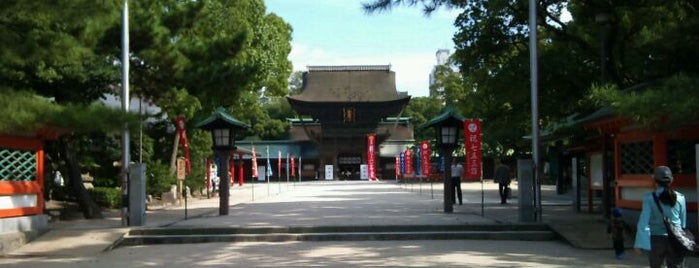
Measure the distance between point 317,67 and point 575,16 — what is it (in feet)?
158

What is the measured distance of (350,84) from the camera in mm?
62969

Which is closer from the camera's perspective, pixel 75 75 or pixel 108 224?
pixel 75 75

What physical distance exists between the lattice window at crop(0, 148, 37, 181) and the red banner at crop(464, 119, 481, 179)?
38.1ft

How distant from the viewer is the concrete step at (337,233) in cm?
1391

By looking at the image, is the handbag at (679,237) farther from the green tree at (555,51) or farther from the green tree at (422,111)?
the green tree at (422,111)

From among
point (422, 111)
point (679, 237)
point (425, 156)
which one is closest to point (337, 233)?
point (679, 237)

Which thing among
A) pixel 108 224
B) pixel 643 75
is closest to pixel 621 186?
pixel 643 75

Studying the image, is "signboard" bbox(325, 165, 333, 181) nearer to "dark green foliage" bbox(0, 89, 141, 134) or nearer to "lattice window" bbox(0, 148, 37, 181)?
"lattice window" bbox(0, 148, 37, 181)

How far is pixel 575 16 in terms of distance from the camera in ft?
55.0

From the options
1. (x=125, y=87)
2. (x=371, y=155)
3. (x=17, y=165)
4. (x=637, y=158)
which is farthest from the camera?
(x=371, y=155)

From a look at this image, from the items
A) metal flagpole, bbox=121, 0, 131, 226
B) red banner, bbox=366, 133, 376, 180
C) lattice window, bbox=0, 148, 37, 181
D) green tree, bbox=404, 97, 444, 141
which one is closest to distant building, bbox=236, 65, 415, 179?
green tree, bbox=404, 97, 444, 141

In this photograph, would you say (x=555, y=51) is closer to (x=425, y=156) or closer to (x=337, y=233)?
(x=337, y=233)

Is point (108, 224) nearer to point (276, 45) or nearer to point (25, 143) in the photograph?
point (25, 143)

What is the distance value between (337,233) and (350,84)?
49.2m
